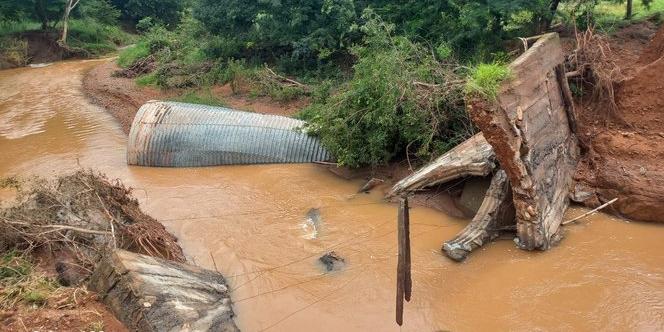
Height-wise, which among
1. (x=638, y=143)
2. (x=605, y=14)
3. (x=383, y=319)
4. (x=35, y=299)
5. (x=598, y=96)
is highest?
(x=605, y=14)

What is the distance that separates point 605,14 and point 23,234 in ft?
38.2

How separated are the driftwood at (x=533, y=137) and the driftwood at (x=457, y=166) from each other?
74 centimetres

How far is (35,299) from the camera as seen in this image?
18.5ft

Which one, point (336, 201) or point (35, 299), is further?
point (336, 201)

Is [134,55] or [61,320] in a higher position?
[134,55]

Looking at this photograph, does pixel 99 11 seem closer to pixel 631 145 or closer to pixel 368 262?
pixel 368 262

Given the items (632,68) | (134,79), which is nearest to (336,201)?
(632,68)

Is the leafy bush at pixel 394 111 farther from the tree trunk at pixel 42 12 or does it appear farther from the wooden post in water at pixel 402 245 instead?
the tree trunk at pixel 42 12

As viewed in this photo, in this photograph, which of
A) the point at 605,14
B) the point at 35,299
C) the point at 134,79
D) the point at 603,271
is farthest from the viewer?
the point at 134,79

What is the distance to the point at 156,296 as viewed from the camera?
5422mm

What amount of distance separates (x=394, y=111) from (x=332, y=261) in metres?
3.02

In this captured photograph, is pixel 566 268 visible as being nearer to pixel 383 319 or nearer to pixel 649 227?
pixel 649 227

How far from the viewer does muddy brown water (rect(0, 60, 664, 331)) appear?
589 cm

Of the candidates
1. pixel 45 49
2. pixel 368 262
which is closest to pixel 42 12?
pixel 45 49
